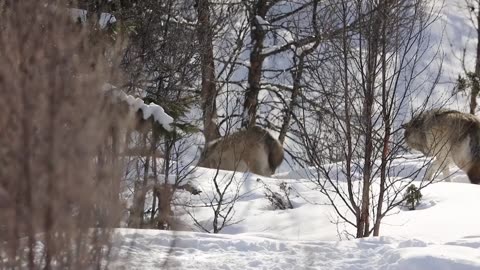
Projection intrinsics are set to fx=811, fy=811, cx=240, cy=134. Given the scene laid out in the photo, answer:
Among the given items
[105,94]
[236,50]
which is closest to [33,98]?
[105,94]

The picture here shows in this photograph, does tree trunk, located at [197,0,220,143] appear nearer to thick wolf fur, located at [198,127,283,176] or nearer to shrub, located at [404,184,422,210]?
thick wolf fur, located at [198,127,283,176]

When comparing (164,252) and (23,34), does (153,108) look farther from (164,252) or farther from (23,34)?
(23,34)

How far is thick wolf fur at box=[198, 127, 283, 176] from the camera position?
14.2 m

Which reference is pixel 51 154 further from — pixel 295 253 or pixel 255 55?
pixel 255 55

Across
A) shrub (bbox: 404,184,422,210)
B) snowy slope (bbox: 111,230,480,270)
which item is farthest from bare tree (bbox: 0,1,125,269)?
shrub (bbox: 404,184,422,210)

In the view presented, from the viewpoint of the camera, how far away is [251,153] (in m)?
15.9

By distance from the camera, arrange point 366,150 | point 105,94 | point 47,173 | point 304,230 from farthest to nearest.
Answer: point 304,230 → point 366,150 → point 105,94 → point 47,173

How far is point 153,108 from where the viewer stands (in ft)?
22.3

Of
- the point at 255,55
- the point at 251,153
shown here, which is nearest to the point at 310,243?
the point at 251,153

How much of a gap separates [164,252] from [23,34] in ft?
8.72

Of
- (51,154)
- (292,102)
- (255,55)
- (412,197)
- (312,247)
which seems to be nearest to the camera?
(51,154)

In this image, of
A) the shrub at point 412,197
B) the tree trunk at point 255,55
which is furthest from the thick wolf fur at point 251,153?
the shrub at point 412,197

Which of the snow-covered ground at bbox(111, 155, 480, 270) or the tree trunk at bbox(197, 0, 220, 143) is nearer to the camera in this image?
the snow-covered ground at bbox(111, 155, 480, 270)

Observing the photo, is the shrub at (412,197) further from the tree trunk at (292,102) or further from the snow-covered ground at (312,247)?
the tree trunk at (292,102)
